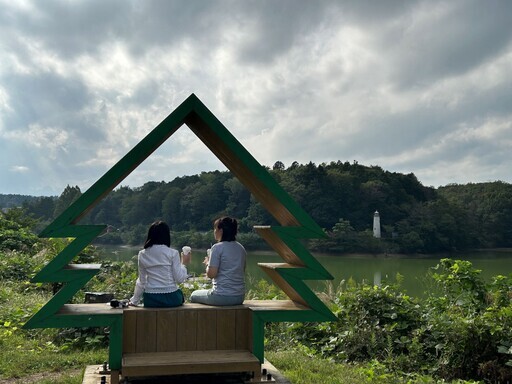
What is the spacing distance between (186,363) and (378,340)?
3.33 metres

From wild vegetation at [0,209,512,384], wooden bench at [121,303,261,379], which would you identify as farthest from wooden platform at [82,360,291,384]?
wild vegetation at [0,209,512,384]

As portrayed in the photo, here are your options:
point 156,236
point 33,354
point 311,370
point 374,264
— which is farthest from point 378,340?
point 374,264

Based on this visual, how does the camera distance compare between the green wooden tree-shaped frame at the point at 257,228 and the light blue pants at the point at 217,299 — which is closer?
the green wooden tree-shaped frame at the point at 257,228

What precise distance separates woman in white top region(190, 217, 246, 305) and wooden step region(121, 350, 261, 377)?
0.45m

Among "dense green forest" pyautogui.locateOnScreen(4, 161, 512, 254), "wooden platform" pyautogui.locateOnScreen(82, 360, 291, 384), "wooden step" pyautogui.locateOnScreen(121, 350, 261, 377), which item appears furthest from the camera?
"dense green forest" pyautogui.locateOnScreen(4, 161, 512, 254)

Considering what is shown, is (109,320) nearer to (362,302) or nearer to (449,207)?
(362,302)

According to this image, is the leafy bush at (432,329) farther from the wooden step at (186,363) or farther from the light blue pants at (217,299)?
the wooden step at (186,363)

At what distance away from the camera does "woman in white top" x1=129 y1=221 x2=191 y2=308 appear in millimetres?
4113

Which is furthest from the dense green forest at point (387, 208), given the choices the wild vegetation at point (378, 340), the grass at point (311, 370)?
the grass at point (311, 370)

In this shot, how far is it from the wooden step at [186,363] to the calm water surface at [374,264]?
3925 millimetres

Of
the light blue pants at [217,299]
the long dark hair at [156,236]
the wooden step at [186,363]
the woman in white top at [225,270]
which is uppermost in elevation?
the long dark hair at [156,236]

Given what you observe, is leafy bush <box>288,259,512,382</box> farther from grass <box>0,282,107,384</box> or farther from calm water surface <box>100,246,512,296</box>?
grass <box>0,282,107,384</box>

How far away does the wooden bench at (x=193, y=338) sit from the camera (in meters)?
3.78

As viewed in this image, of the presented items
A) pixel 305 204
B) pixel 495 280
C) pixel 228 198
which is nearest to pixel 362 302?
pixel 495 280
